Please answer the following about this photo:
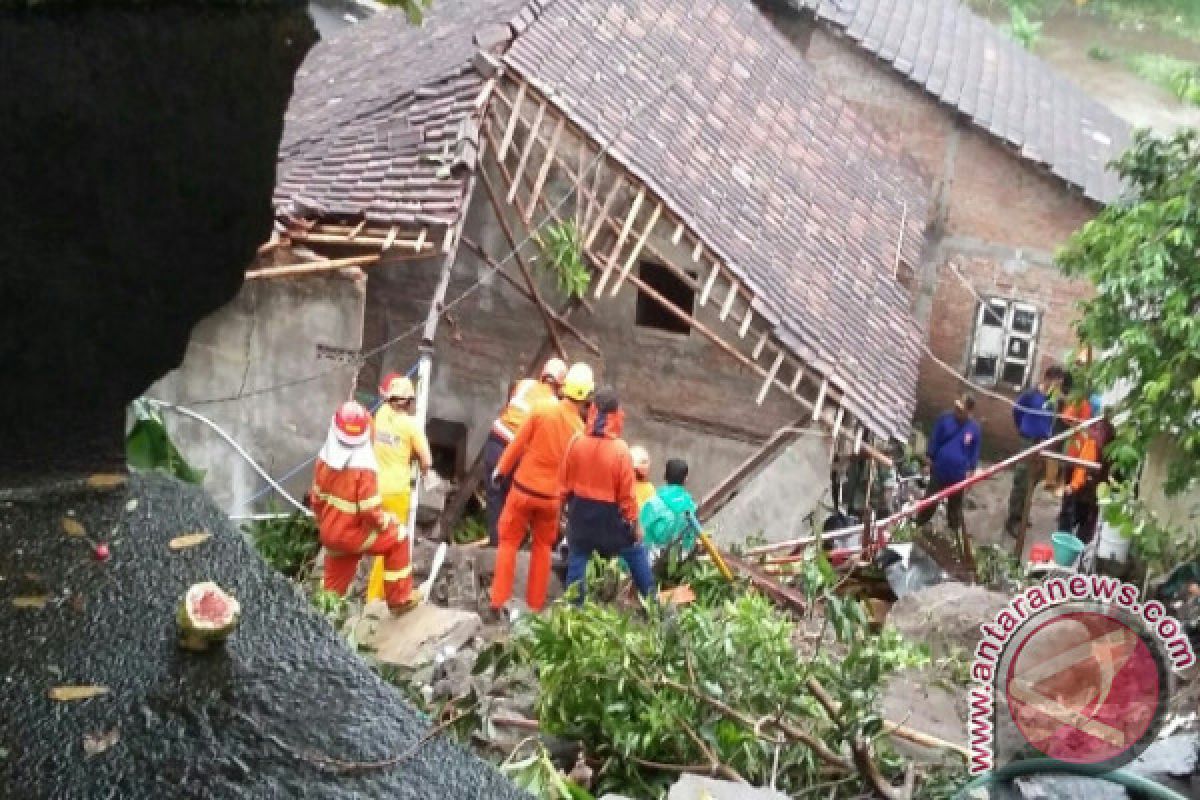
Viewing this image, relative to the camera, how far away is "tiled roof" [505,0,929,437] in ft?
33.8

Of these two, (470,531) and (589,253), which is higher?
(589,253)

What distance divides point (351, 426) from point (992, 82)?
41.8 feet

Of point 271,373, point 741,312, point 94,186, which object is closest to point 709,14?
point 741,312

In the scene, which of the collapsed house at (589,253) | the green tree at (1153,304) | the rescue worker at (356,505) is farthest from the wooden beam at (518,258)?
the green tree at (1153,304)

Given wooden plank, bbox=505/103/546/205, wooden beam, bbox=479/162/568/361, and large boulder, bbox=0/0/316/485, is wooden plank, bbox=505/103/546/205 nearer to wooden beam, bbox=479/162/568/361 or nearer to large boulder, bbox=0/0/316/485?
wooden beam, bbox=479/162/568/361

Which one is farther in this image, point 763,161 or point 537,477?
point 763,161

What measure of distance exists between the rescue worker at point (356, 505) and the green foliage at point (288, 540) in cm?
153

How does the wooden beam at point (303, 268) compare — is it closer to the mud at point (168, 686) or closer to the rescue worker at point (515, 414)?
the rescue worker at point (515, 414)

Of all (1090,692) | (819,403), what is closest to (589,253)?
(819,403)

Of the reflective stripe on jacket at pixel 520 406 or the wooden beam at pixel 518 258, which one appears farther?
the wooden beam at pixel 518 258

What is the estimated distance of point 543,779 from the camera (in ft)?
13.6

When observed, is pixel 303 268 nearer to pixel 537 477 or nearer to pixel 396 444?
pixel 396 444

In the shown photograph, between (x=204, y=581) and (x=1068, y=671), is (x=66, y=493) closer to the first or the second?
(x=204, y=581)

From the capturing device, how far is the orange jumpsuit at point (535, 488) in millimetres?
7688
